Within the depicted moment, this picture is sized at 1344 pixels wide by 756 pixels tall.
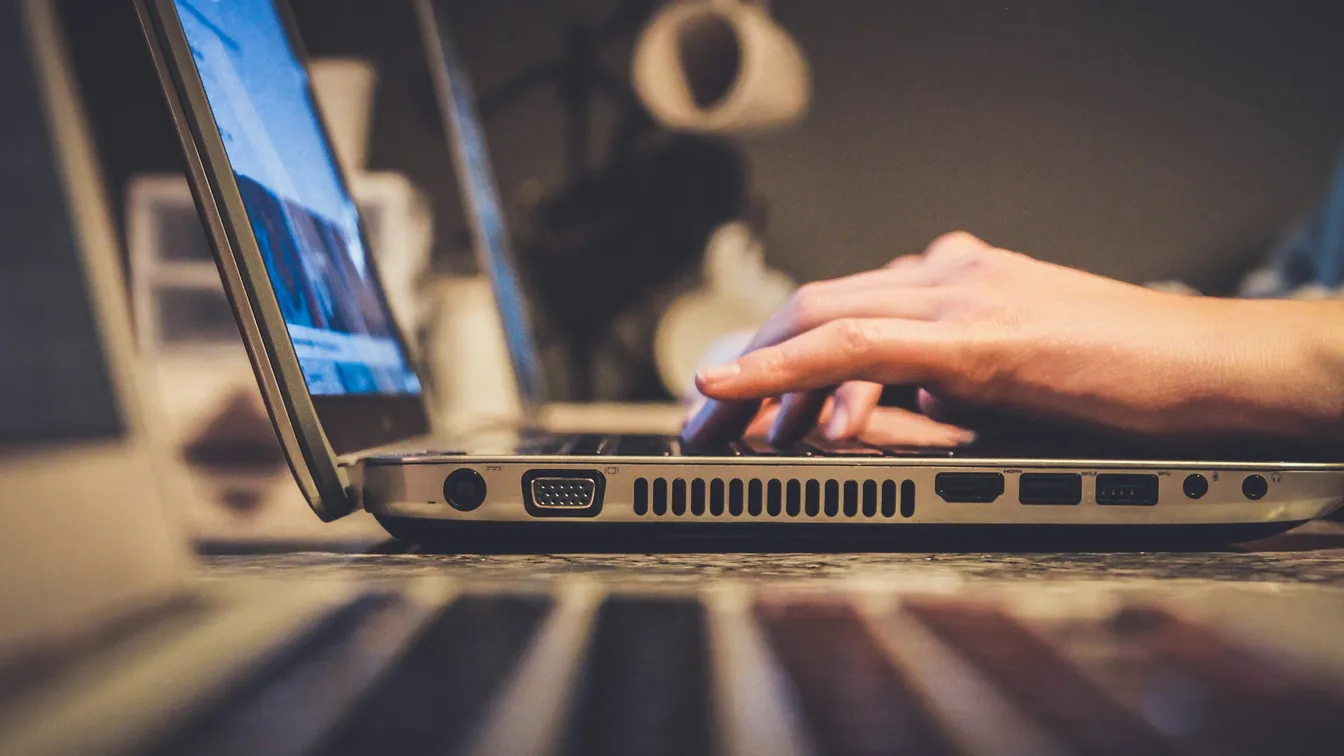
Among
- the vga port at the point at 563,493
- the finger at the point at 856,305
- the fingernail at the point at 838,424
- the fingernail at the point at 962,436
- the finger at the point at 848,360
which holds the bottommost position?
the fingernail at the point at 962,436

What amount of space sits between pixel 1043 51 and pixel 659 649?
1853 millimetres

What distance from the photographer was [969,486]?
436 millimetres

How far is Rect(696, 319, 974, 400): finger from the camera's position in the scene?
1.74ft

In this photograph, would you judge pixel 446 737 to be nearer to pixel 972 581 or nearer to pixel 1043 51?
pixel 972 581

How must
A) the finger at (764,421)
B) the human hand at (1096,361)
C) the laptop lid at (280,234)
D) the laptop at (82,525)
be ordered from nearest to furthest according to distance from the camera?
the laptop at (82,525) < the laptop lid at (280,234) < the human hand at (1096,361) < the finger at (764,421)

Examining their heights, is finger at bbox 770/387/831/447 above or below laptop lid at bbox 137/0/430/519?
below

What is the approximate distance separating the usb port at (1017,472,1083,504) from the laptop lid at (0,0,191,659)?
38 centimetres

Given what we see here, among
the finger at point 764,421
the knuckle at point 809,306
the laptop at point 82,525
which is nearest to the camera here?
the laptop at point 82,525

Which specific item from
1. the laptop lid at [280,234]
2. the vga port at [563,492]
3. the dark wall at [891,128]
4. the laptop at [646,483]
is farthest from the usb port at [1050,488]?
the dark wall at [891,128]

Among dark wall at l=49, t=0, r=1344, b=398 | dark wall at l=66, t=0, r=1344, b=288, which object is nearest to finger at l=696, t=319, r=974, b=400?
dark wall at l=49, t=0, r=1344, b=398

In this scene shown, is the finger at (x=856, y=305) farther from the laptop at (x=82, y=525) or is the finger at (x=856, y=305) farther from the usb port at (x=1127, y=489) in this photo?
the laptop at (x=82, y=525)

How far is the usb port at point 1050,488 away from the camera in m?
0.44

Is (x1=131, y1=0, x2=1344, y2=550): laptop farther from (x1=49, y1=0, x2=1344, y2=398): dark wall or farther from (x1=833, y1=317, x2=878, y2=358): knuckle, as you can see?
(x1=49, y1=0, x2=1344, y2=398): dark wall

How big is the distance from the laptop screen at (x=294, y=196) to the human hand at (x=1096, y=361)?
A: 0.23 m
